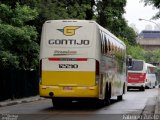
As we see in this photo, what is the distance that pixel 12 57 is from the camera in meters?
28.7

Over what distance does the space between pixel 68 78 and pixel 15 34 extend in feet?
23.0

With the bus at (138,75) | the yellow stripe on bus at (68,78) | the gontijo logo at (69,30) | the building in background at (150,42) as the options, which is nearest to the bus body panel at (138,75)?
the bus at (138,75)

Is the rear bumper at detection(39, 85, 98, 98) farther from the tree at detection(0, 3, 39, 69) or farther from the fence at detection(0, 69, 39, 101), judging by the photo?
the fence at detection(0, 69, 39, 101)

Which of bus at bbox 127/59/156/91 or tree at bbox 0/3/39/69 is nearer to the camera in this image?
tree at bbox 0/3/39/69

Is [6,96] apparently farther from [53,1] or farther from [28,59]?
[53,1]

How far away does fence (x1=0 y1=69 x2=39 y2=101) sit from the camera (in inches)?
1136

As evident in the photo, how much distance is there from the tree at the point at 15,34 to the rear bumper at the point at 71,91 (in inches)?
218

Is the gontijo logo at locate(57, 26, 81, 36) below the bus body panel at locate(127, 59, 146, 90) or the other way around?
the other way around

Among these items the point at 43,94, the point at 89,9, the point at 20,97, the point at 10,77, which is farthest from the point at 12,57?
the point at 89,9

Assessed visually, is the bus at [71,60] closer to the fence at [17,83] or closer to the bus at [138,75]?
the fence at [17,83]

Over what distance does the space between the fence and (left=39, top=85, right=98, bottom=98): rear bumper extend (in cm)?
598

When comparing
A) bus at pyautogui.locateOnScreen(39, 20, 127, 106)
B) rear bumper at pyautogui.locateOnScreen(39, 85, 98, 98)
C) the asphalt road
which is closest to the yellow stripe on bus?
bus at pyautogui.locateOnScreen(39, 20, 127, 106)

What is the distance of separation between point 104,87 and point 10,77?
24.1 feet

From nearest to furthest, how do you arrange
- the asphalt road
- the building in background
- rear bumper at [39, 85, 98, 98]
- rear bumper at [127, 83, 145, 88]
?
1. the asphalt road
2. rear bumper at [39, 85, 98, 98]
3. rear bumper at [127, 83, 145, 88]
4. the building in background
